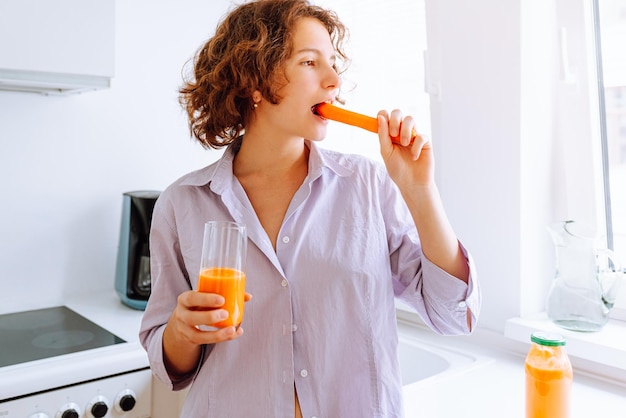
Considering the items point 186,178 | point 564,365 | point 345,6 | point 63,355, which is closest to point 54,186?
point 63,355

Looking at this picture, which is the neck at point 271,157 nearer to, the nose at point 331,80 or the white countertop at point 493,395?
the nose at point 331,80

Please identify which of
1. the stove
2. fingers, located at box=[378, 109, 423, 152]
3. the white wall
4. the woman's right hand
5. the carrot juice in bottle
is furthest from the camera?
the white wall

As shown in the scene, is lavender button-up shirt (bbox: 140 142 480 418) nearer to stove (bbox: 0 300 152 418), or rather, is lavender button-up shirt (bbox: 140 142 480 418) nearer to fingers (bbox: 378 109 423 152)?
fingers (bbox: 378 109 423 152)

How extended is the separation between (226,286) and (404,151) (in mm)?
385

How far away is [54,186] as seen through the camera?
207cm

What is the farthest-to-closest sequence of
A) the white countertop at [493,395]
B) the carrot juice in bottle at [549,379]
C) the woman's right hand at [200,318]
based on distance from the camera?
the white countertop at [493,395]
the carrot juice in bottle at [549,379]
the woman's right hand at [200,318]

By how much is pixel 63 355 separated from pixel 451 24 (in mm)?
1372

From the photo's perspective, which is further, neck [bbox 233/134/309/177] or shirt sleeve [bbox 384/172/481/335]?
neck [bbox 233/134/309/177]

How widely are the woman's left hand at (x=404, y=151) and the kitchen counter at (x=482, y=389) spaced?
556 mm

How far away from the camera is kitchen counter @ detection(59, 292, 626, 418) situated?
132cm

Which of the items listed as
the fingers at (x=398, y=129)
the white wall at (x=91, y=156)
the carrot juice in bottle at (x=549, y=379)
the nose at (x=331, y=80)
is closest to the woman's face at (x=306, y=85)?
the nose at (x=331, y=80)

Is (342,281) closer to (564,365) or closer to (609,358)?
(564,365)

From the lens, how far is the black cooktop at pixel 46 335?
1602 millimetres

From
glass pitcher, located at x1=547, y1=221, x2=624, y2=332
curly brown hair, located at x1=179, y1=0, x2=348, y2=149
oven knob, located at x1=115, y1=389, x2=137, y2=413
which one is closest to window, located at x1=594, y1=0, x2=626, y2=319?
glass pitcher, located at x1=547, y1=221, x2=624, y2=332
